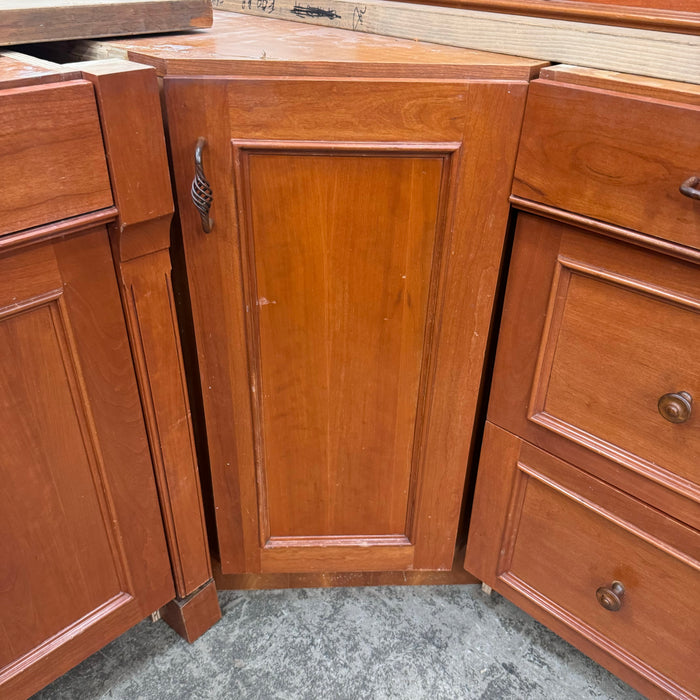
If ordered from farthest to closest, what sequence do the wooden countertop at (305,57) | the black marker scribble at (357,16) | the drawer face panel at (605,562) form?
the black marker scribble at (357,16), the drawer face panel at (605,562), the wooden countertop at (305,57)

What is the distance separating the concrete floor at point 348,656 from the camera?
0.93 meters

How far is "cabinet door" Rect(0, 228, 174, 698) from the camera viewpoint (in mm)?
635

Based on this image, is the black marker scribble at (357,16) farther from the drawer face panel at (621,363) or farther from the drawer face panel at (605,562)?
the drawer face panel at (605,562)

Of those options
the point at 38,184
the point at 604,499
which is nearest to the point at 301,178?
the point at 38,184

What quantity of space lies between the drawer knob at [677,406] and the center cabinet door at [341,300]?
220 mm

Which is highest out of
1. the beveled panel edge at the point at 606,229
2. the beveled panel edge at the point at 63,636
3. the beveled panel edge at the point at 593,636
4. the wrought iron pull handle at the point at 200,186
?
the wrought iron pull handle at the point at 200,186

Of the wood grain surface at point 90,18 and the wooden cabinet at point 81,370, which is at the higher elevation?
the wood grain surface at point 90,18

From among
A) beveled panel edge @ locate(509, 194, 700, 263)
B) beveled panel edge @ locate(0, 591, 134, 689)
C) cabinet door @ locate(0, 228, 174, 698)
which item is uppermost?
beveled panel edge @ locate(509, 194, 700, 263)

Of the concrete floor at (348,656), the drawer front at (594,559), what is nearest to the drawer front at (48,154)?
the drawer front at (594,559)

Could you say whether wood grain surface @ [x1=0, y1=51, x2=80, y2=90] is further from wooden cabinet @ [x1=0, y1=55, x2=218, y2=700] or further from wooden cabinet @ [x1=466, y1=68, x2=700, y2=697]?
wooden cabinet @ [x1=466, y1=68, x2=700, y2=697]

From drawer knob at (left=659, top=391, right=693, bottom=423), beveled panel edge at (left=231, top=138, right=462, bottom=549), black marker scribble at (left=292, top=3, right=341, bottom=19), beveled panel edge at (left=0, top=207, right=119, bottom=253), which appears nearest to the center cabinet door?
beveled panel edge at (left=231, top=138, right=462, bottom=549)

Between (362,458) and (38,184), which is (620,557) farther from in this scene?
(38,184)

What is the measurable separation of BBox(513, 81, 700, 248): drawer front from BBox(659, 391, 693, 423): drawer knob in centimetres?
17

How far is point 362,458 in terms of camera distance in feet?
2.95
